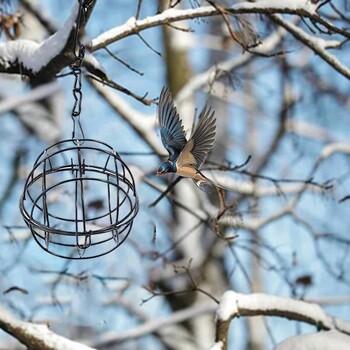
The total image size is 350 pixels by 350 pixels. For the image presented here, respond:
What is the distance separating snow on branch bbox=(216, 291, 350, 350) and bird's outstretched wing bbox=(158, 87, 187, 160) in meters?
0.88

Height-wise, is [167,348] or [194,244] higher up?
[194,244]

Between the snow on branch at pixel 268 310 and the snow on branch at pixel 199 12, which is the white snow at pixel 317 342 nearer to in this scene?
the snow on branch at pixel 268 310

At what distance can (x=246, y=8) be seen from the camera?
11.8 feet

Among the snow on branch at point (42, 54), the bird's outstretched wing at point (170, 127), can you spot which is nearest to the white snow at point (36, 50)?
the snow on branch at point (42, 54)

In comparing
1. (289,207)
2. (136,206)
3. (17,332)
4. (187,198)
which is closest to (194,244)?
(187,198)

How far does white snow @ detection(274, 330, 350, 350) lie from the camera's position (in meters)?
3.68

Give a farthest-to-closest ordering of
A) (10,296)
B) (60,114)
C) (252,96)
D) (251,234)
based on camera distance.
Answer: (252,96) → (60,114) → (251,234) → (10,296)

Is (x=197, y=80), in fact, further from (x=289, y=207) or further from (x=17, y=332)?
(x=17, y=332)

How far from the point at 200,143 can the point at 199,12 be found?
69 centimetres

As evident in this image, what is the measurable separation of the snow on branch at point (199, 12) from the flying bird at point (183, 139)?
1.66 ft

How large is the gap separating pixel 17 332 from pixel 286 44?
12.3 feet

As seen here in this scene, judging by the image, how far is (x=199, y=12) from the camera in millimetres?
A: 3574

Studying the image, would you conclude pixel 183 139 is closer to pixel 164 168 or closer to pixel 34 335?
pixel 164 168

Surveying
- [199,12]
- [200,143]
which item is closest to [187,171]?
[200,143]
